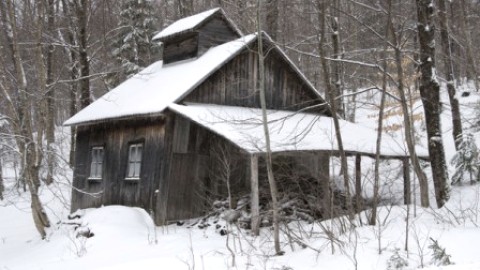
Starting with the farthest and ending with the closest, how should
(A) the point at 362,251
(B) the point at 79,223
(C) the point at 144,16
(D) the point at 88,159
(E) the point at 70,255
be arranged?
(C) the point at 144,16
(D) the point at 88,159
(B) the point at 79,223
(E) the point at 70,255
(A) the point at 362,251

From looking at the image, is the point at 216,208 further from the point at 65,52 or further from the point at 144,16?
the point at 65,52

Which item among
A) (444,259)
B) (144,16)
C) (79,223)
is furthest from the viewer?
(144,16)

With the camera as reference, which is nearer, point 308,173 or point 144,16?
point 308,173

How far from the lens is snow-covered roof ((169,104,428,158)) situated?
1213 centimetres

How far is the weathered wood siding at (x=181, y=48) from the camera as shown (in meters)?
17.8

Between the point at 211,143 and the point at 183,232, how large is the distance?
119 inches

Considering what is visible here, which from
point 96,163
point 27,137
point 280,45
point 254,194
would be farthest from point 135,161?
point 280,45

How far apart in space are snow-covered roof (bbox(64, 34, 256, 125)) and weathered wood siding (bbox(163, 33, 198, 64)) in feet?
0.84

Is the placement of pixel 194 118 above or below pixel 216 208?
above

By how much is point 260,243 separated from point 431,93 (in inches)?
214

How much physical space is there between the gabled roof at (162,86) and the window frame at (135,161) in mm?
1146

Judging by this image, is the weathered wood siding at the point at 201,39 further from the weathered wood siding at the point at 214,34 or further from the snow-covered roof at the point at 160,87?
the snow-covered roof at the point at 160,87

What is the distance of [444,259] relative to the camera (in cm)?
762

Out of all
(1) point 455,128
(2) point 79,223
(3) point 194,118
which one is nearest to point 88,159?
(2) point 79,223
